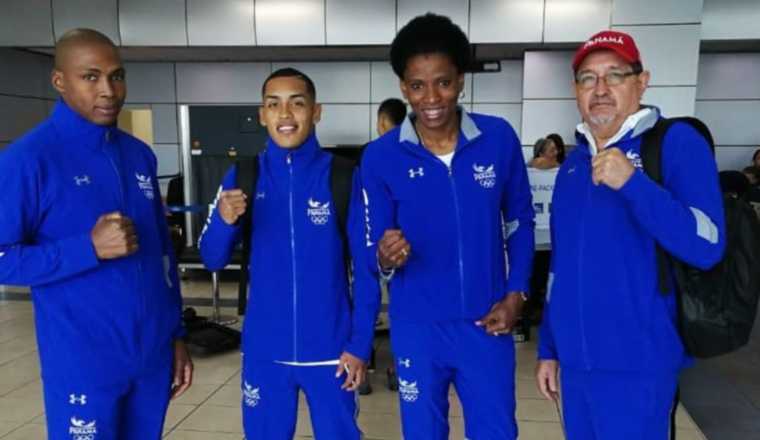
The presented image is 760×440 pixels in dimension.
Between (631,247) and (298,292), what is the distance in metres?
1.01

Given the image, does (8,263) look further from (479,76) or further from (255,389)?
(479,76)

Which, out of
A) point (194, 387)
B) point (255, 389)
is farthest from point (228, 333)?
point (255, 389)

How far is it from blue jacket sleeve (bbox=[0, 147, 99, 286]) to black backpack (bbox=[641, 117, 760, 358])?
1.50 meters

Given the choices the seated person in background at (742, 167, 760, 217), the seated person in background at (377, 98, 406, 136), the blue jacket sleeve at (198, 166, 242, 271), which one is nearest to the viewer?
the blue jacket sleeve at (198, 166, 242, 271)

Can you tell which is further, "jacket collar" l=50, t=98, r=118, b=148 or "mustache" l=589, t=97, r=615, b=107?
"jacket collar" l=50, t=98, r=118, b=148

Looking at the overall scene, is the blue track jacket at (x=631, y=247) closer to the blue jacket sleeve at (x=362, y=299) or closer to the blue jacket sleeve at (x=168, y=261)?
the blue jacket sleeve at (x=362, y=299)

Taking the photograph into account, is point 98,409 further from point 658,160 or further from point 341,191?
point 658,160

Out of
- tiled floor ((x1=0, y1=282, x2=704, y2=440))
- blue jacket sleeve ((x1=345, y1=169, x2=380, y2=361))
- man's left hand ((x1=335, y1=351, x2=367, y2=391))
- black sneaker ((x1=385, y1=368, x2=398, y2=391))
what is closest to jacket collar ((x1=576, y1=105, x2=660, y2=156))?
blue jacket sleeve ((x1=345, y1=169, x2=380, y2=361))

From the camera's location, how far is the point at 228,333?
5078 millimetres

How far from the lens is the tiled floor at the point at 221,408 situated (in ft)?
11.1

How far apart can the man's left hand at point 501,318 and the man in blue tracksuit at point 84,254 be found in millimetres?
1011

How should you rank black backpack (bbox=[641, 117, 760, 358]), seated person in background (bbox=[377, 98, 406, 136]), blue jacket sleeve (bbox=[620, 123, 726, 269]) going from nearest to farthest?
blue jacket sleeve (bbox=[620, 123, 726, 269])
black backpack (bbox=[641, 117, 760, 358])
seated person in background (bbox=[377, 98, 406, 136])

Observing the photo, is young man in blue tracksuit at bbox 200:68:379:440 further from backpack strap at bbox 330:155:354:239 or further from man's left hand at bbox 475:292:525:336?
man's left hand at bbox 475:292:525:336

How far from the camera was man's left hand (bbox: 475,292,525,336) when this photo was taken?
5.82ft
